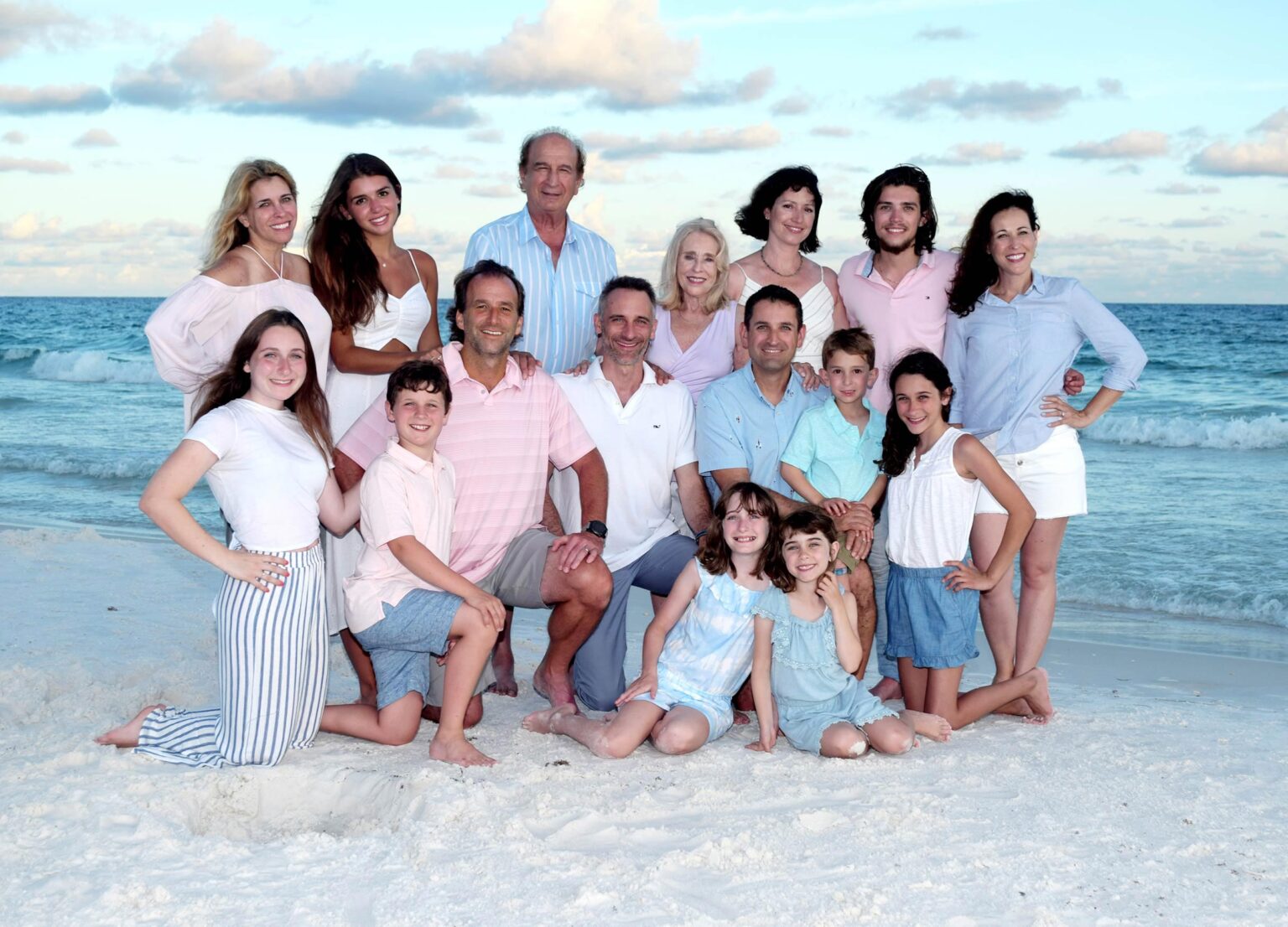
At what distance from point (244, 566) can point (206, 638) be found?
2.36 metres

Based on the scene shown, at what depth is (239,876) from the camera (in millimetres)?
3164

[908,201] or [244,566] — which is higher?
[908,201]

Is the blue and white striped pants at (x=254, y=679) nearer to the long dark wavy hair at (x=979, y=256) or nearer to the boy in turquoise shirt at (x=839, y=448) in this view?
the boy in turquoise shirt at (x=839, y=448)

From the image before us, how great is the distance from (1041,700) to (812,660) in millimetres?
1027

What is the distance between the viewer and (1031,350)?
15.5 ft

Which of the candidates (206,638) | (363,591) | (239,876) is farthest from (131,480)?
(239,876)

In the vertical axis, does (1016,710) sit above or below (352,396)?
below

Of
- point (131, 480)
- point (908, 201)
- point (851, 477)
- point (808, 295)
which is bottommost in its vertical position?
point (131, 480)

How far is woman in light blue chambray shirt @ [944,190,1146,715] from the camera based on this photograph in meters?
4.70

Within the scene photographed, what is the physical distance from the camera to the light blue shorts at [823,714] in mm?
4246

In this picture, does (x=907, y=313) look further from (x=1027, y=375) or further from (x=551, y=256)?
(x=551, y=256)

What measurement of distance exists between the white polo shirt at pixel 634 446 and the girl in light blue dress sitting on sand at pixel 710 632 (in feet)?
1.93

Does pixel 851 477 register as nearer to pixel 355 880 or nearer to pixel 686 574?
pixel 686 574

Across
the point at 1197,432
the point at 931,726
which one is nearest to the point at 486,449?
the point at 931,726
